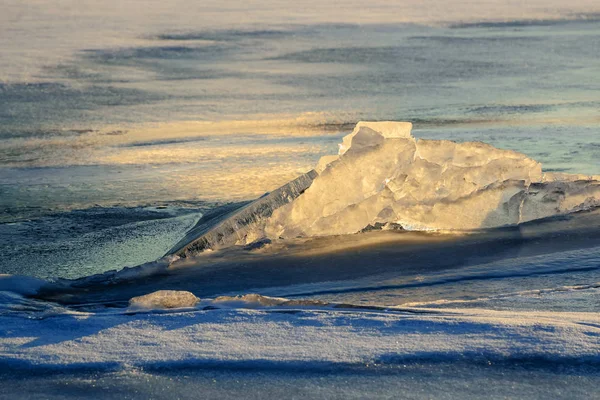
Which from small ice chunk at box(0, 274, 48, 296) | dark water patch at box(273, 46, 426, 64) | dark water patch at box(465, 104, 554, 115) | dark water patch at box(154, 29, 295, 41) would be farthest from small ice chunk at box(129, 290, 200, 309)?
dark water patch at box(154, 29, 295, 41)

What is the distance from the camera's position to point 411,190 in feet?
15.3

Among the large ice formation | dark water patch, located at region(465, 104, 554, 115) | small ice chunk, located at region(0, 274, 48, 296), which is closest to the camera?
small ice chunk, located at region(0, 274, 48, 296)

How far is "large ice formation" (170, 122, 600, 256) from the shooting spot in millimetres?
4539

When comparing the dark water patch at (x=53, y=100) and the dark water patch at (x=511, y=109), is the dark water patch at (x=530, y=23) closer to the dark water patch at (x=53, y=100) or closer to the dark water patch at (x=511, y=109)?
the dark water patch at (x=511, y=109)

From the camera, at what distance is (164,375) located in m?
2.31

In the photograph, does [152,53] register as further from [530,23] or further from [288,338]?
[288,338]

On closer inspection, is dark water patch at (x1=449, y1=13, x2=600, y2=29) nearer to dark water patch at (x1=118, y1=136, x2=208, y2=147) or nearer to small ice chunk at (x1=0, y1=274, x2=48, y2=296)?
dark water patch at (x1=118, y1=136, x2=208, y2=147)

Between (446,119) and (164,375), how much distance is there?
595 cm

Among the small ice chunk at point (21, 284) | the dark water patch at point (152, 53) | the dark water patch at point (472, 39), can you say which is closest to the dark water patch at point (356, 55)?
the dark water patch at point (472, 39)

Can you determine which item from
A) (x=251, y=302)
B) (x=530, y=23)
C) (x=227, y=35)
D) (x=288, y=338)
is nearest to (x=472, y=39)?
(x=530, y=23)

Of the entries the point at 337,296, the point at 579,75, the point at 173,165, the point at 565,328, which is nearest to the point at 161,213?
the point at 173,165

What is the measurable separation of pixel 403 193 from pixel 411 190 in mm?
47

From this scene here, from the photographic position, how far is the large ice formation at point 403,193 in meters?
4.54

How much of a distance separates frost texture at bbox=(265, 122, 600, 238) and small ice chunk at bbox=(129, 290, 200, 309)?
4.99 feet
